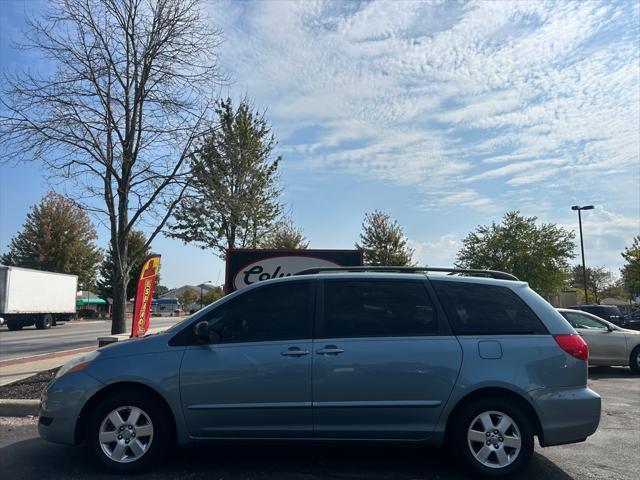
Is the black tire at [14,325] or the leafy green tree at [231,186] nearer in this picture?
the leafy green tree at [231,186]

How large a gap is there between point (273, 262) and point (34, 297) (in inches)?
1072

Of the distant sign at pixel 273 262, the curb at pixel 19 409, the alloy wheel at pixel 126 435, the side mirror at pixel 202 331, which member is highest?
the distant sign at pixel 273 262

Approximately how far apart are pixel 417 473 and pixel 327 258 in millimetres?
6481

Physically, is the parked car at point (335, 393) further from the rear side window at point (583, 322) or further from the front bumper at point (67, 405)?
the rear side window at point (583, 322)

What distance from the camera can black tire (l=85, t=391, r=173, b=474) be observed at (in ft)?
15.2

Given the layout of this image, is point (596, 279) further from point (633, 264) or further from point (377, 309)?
point (377, 309)

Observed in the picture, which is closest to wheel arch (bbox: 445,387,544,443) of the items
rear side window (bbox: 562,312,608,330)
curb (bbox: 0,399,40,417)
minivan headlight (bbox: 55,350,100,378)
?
minivan headlight (bbox: 55,350,100,378)

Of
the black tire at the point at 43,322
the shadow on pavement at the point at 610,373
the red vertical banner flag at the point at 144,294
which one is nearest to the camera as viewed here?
the red vertical banner flag at the point at 144,294

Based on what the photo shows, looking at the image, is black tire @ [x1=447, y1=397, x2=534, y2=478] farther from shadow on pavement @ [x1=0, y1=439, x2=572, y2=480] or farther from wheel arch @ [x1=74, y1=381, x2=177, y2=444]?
wheel arch @ [x1=74, y1=381, x2=177, y2=444]

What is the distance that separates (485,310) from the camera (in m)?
4.95

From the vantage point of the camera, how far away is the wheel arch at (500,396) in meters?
4.67

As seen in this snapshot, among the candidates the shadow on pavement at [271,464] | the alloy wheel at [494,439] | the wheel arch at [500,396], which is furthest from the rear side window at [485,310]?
the shadow on pavement at [271,464]

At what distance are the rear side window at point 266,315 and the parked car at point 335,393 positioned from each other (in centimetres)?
3

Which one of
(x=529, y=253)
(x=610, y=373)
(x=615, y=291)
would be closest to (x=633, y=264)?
Result: (x=529, y=253)
